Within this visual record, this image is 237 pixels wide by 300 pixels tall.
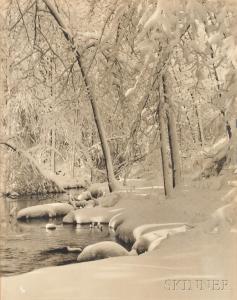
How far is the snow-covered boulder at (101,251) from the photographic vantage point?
3.25 m

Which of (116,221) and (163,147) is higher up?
(163,147)

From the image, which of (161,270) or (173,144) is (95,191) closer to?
(173,144)

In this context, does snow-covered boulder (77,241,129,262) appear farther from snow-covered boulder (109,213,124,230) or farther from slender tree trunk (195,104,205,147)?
slender tree trunk (195,104,205,147)

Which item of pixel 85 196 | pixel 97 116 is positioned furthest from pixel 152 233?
pixel 97 116

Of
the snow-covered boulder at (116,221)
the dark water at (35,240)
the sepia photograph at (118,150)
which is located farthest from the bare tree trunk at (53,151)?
the snow-covered boulder at (116,221)

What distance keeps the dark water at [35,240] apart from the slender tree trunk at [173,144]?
20.1 inches

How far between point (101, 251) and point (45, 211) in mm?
495

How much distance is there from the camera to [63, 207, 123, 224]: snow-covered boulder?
11.8ft

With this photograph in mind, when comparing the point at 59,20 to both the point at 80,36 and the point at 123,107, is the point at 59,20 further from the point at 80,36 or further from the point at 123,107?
the point at 123,107

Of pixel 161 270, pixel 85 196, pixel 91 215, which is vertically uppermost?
pixel 85 196

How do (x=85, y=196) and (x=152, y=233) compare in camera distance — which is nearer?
(x=152, y=233)

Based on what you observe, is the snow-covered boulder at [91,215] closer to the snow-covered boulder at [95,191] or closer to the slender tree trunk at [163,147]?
the snow-covered boulder at [95,191]

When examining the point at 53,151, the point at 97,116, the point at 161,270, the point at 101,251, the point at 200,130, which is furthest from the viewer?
the point at 53,151

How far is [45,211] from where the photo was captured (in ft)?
11.7
